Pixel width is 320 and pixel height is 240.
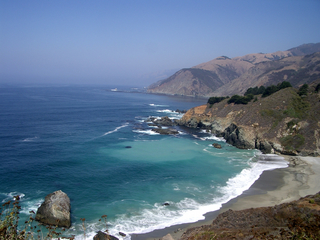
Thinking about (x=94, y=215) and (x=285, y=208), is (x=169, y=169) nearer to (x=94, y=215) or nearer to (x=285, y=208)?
(x=94, y=215)

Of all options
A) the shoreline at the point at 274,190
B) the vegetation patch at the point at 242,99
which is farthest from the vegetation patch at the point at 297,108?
the shoreline at the point at 274,190

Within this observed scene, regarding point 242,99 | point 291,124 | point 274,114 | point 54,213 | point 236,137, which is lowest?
point 54,213

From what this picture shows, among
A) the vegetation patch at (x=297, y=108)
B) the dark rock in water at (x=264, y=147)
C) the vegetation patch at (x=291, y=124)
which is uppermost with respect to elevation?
the vegetation patch at (x=297, y=108)

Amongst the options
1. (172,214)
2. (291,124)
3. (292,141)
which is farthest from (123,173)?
(291,124)

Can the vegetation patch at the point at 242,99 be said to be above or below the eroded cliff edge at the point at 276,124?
above

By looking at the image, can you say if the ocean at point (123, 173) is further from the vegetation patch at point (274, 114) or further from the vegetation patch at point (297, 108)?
the vegetation patch at point (297, 108)

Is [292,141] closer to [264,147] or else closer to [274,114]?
[264,147]
